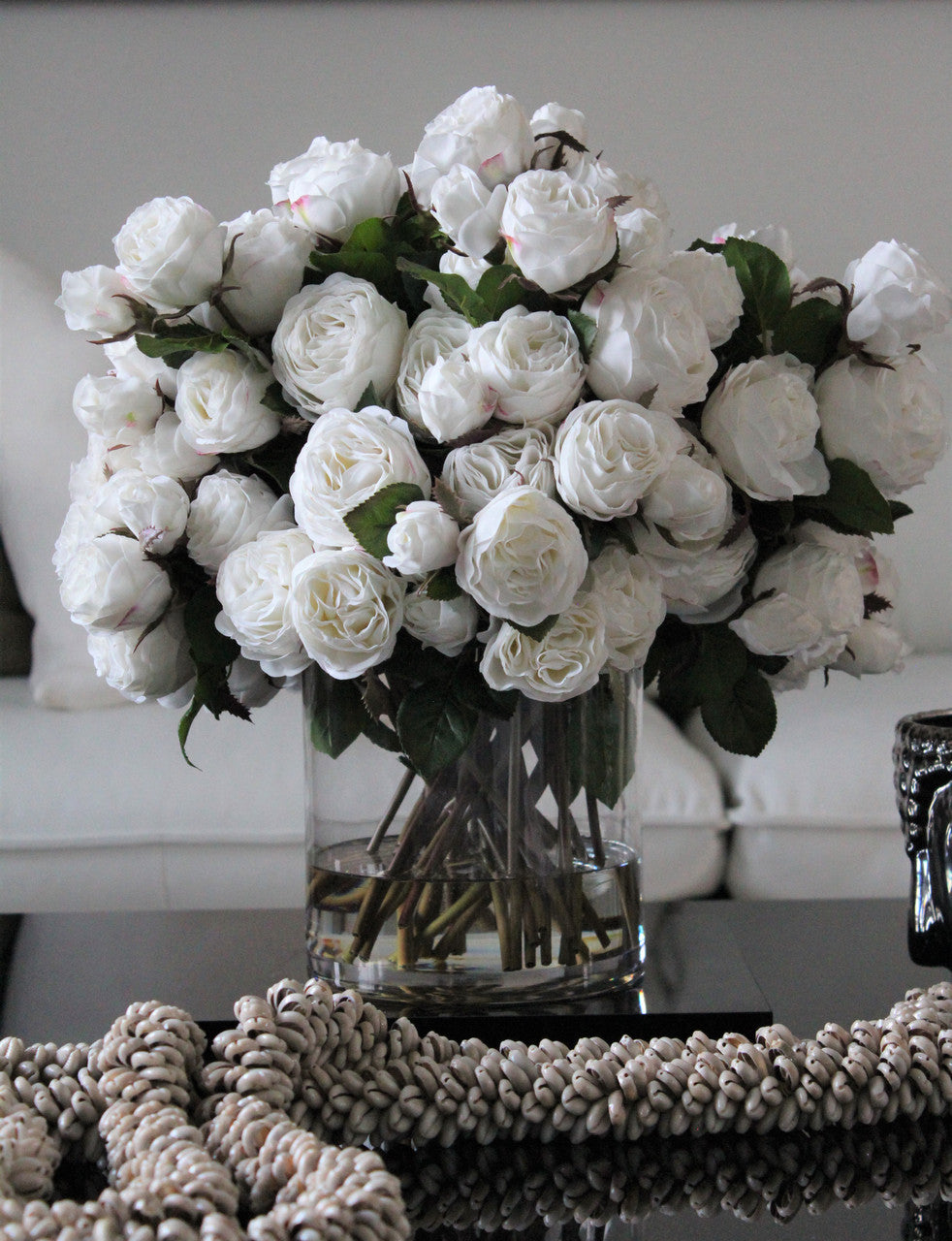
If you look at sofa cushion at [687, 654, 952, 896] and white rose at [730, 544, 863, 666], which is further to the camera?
sofa cushion at [687, 654, 952, 896]

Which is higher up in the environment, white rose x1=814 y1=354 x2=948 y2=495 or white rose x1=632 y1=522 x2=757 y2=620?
white rose x1=814 y1=354 x2=948 y2=495

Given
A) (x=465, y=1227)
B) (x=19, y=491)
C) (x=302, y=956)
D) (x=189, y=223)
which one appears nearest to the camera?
(x=465, y=1227)

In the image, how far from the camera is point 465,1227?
45 centimetres

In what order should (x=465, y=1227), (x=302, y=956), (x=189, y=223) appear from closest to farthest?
(x=465, y=1227), (x=189, y=223), (x=302, y=956)

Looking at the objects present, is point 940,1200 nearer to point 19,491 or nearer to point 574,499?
point 574,499

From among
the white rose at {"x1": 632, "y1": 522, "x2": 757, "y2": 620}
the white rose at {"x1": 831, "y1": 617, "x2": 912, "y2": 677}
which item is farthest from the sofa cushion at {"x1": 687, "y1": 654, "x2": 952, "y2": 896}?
the white rose at {"x1": 632, "y1": 522, "x2": 757, "y2": 620}

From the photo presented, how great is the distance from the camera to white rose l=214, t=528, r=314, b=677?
0.55m

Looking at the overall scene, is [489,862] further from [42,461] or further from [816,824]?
[42,461]

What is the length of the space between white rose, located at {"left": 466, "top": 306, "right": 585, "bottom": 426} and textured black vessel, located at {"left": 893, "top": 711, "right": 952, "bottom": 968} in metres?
0.22

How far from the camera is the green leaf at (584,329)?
0.53 m

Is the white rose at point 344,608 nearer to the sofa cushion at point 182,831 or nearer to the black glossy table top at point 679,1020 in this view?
the black glossy table top at point 679,1020

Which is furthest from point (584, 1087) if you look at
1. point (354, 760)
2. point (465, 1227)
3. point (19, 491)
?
point (19, 491)

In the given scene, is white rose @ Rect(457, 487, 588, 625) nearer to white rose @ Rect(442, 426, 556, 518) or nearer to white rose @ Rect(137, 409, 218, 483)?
white rose @ Rect(442, 426, 556, 518)

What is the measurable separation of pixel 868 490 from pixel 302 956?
40cm
